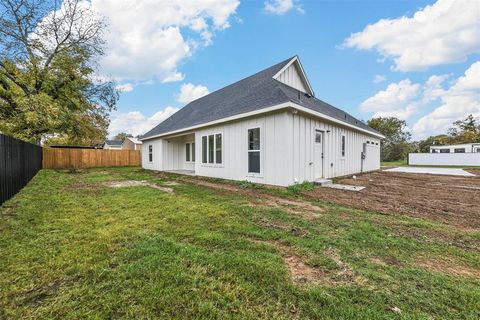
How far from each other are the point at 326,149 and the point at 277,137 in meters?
2.94

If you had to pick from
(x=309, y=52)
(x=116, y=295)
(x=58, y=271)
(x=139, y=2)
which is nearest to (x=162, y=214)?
(x=58, y=271)

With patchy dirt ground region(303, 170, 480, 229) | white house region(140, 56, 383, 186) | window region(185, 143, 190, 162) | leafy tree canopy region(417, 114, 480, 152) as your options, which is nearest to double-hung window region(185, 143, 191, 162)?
window region(185, 143, 190, 162)

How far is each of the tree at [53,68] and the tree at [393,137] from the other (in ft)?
114

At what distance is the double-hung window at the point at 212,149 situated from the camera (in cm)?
1006

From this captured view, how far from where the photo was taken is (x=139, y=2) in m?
10.2

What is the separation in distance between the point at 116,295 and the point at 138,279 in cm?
25

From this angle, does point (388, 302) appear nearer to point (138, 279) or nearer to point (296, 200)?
point (138, 279)

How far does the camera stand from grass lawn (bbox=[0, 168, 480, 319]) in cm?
174

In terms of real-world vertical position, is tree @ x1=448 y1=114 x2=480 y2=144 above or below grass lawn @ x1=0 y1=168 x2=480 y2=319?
above

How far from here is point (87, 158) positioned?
18.6 meters

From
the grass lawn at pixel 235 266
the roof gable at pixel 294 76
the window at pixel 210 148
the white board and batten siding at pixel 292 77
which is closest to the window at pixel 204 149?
the window at pixel 210 148

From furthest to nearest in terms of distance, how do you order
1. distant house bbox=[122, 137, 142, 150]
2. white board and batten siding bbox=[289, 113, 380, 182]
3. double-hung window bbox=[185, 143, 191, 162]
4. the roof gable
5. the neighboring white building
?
distant house bbox=[122, 137, 142, 150]
the neighboring white building
double-hung window bbox=[185, 143, 191, 162]
the roof gable
white board and batten siding bbox=[289, 113, 380, 182]

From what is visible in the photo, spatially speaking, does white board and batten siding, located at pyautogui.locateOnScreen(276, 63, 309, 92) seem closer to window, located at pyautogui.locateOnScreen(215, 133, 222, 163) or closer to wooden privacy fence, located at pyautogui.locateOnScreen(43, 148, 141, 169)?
window, located at pyautogui.locateOnScreen(215, 133, 222, 163)

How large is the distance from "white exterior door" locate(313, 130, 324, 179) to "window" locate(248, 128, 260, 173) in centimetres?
225
